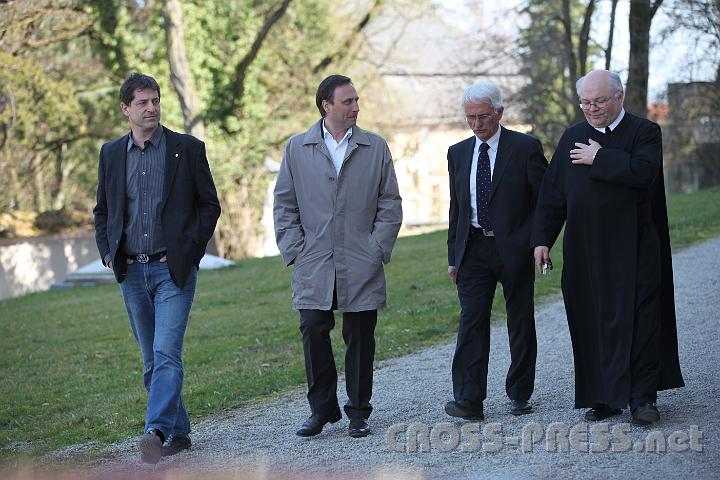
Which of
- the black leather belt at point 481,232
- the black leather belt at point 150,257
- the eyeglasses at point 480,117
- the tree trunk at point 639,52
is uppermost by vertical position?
the tree trunk at point 639,52

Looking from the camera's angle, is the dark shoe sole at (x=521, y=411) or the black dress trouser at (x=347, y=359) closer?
the black dress trouser at (x=347, y=359)

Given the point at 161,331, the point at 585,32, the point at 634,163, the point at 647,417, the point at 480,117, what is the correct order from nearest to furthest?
the point at 647,417
the point at 634,163
the point at 161,331
the point at 480,117
the point at 585,32

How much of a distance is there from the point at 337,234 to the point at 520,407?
1558 millimetres

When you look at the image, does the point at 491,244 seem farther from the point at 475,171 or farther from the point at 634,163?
the point at 634,163

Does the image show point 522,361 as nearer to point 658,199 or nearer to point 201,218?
point 658,199

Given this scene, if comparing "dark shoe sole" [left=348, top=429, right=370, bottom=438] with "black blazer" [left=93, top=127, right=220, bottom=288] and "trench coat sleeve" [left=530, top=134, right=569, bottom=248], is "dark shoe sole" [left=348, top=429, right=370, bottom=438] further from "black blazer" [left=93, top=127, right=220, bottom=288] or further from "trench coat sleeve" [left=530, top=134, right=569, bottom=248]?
"trench coat sleeve" [left=530, top=134, right=569, bottom=248]

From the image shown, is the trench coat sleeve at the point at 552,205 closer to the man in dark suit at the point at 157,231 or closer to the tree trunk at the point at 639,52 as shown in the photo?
the man in dark suit at the point at 157,231

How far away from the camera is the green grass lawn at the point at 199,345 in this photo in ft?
28.1

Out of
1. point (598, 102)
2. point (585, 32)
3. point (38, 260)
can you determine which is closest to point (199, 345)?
point (598, 102)

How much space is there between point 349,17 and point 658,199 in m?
25.1

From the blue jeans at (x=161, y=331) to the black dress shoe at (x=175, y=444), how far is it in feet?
0.10

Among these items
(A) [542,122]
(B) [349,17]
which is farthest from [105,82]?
(A) [542,122]

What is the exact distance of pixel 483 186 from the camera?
693 cm

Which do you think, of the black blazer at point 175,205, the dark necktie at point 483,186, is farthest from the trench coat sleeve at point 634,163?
the black blazer at point 175,205
